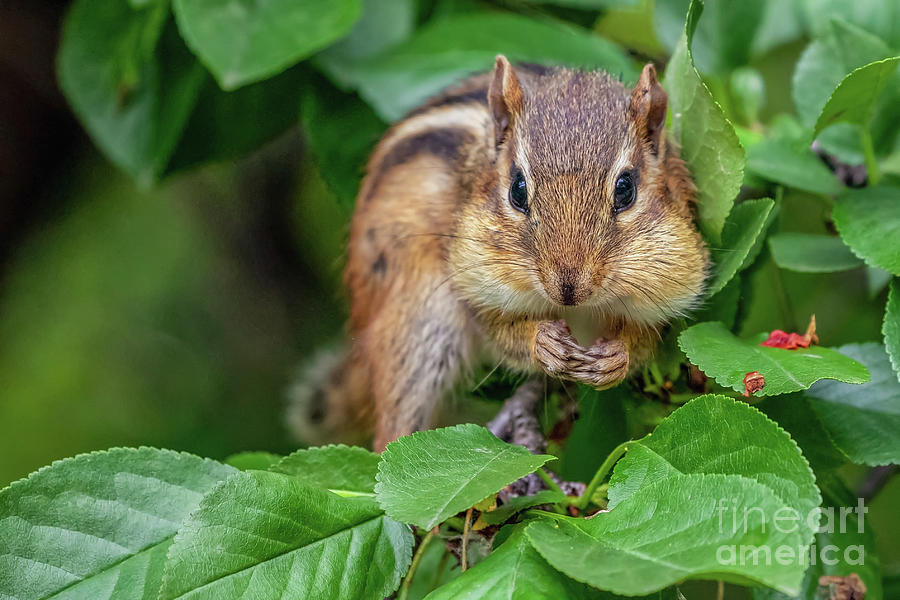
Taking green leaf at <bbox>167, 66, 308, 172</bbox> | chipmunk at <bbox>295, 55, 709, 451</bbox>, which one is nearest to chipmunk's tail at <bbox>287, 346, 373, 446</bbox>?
chipmunk at <bbox>295, 55, 709, 451</bbox>

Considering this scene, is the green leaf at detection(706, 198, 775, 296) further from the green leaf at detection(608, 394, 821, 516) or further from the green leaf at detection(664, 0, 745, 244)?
the green leaf at detection(608, 394, 821, 516)

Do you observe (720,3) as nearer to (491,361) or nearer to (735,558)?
(491,361)

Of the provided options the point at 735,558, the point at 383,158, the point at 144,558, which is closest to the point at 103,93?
the point at 383,158

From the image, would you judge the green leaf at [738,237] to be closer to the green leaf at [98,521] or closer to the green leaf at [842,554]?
the green leaf at [842,554]

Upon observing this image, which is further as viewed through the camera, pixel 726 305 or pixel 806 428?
pixel 726 305

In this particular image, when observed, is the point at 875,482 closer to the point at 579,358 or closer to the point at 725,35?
the point at 579,358

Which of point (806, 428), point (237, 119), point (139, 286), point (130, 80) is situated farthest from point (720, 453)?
point (139, 286)
